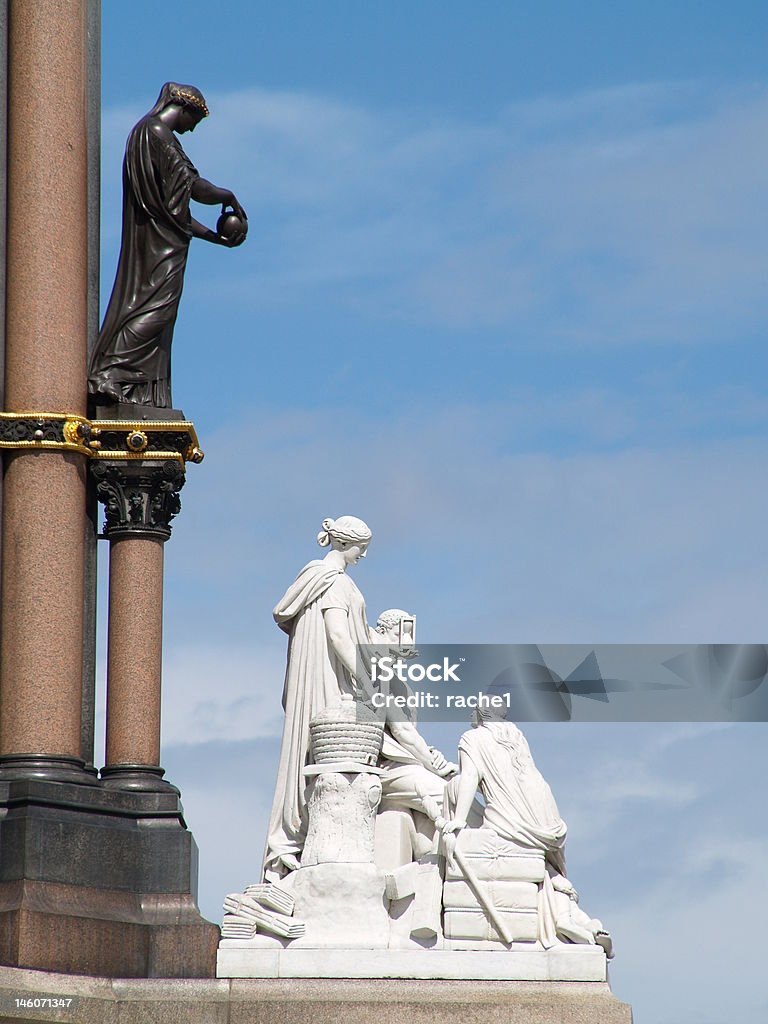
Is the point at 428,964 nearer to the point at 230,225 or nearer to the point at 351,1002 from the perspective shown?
the point at 351,1002

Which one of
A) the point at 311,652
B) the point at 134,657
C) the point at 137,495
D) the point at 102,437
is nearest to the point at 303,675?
the point at 311,652

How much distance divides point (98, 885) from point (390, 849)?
2.96 meters

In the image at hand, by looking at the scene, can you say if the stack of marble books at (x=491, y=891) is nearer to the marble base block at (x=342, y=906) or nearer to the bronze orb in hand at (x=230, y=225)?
the marble base block at (x=342, y=906)

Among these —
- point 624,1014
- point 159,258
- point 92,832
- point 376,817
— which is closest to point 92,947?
point 92,832

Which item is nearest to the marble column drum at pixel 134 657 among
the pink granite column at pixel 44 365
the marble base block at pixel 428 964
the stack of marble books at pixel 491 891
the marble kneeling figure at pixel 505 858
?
the pink granite column at pixel 44 365

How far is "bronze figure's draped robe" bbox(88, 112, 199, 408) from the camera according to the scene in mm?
29875

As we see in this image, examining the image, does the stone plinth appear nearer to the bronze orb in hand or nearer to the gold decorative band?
the gold decorative band

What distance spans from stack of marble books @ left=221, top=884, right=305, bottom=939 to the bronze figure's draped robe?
546cm

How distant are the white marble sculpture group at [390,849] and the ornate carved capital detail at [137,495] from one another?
1.68m

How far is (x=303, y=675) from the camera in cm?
2909

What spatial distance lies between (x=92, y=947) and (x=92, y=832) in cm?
122

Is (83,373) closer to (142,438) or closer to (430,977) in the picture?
(142,438)

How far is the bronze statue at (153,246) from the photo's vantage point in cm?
2981

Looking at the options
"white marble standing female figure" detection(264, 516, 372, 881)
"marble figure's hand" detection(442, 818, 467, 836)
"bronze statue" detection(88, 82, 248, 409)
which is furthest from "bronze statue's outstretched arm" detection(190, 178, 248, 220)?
"marble figure's hand" detection(442, 818, 467, 836)
